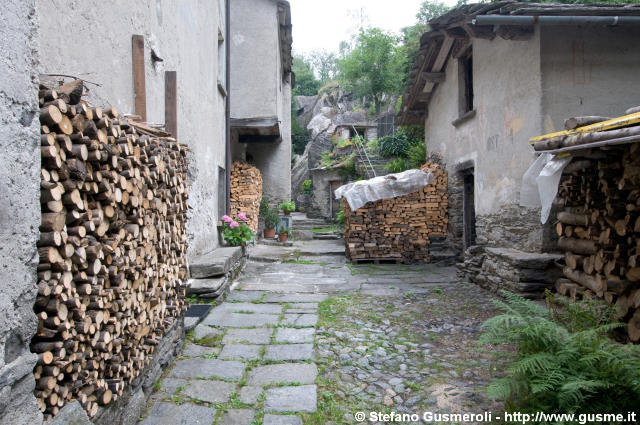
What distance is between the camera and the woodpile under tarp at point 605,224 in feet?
10.6

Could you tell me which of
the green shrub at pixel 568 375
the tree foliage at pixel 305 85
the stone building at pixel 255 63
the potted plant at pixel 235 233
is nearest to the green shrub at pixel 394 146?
the stone building at pixel 255 63

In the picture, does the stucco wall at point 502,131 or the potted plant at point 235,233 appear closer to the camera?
the stucco wall at point 502,131

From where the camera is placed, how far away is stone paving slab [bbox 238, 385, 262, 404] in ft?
9.23

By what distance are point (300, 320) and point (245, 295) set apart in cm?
145

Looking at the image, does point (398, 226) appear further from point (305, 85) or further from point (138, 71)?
point (305, 85)

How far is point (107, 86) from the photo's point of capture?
326 cm

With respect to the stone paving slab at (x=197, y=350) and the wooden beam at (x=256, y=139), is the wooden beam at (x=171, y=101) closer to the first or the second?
the stone paving slab at (x=197, y=350)

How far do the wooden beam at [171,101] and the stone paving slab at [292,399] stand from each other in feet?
10.4

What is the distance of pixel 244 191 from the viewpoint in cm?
1039

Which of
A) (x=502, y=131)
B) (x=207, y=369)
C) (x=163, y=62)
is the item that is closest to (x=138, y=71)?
(x=163, y=62)

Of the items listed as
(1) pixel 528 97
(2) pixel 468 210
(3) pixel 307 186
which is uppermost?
(1) pixel 528 97

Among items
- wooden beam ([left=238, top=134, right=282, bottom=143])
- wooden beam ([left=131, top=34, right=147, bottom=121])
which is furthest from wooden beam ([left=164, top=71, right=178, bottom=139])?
wooden beam ([left=238, top=134, right=282, bottom=143])

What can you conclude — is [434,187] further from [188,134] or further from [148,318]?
[148,318]

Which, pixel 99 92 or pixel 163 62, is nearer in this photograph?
pixel 99 92
